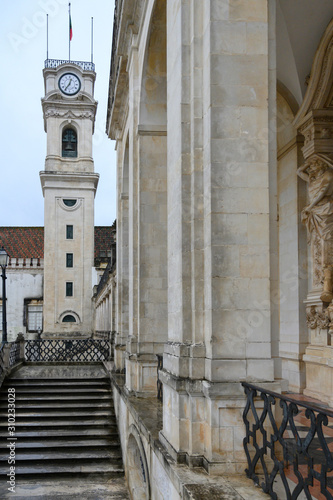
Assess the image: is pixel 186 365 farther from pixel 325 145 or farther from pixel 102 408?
pixel 102 408

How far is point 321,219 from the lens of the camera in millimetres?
8758

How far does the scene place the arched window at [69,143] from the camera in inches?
1711

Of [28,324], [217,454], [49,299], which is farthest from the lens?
[28,324]

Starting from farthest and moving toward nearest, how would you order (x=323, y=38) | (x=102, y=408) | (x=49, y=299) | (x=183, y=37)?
1. (x=49, y=299)
2. (x=102, y=408)
3. (x=323, y=38)
4. (x=183, y=37)

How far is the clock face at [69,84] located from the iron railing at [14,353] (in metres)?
28.7

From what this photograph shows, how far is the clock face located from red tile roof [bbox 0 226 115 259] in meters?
12.6

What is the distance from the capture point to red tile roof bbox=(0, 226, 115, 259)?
51.0m

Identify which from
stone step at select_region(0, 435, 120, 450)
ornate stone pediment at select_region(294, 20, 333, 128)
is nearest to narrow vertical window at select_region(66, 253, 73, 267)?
stone step at select_region(0, 435, 120, 450)

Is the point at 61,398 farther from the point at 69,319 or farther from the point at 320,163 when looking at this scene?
the point at 69,319

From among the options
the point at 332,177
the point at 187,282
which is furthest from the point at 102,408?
the point at 187,282

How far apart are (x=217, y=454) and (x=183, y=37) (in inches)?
160

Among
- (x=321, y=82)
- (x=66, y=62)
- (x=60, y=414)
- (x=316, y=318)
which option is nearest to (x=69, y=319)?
(x=66, y=62)

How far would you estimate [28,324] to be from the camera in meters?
47.4

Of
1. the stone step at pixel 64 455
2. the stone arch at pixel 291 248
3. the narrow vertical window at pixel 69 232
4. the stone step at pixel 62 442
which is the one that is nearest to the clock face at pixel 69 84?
the narrow vertical window at pixel 69 232
